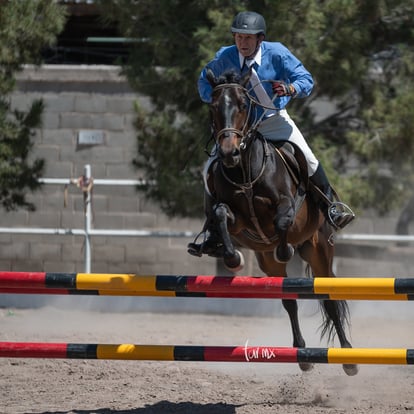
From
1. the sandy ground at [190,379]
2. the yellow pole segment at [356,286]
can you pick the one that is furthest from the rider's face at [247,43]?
the sandy ground at [190,379]

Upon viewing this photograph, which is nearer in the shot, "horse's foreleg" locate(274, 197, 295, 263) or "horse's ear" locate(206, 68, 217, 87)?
"horse's ear" locate(206, 68, 217, 87)

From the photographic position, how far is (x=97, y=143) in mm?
12547

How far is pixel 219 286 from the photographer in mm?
4898

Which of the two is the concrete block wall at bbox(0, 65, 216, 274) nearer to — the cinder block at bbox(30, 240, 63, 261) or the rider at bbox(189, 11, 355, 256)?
the cinder block at bbox(30, 240, 63, 261)

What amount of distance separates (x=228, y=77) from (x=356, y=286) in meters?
1.54

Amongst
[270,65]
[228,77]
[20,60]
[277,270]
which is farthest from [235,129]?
[20,60]

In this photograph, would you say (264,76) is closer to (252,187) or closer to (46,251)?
(252,187)

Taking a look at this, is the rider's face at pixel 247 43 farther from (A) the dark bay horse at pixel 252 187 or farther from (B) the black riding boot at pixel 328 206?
(B) the black riding boot at pixel 328 206

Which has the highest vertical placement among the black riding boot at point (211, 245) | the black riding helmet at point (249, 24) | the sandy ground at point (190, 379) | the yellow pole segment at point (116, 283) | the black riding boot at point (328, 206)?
the black riding helmet at point (249, 24)

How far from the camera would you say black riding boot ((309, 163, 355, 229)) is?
6.26 metres

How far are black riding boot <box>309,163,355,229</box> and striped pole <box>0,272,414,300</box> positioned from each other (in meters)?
1.40

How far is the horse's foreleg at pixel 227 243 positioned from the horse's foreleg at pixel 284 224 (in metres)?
0.31

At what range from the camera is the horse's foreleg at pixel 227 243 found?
5387 mm

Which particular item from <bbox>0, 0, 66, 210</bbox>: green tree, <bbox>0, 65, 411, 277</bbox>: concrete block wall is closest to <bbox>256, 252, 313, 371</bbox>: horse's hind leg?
<bbox>0, 0, 66, 210</bbox>: green tree
